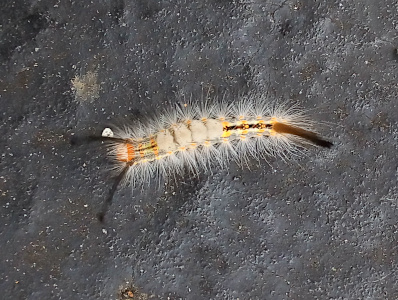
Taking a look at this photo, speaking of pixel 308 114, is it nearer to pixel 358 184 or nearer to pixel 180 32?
pixel 358 184

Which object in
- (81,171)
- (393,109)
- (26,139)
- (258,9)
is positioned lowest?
(393,109)

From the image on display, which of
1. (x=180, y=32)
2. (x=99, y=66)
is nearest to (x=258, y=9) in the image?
(x=180, y=32)
